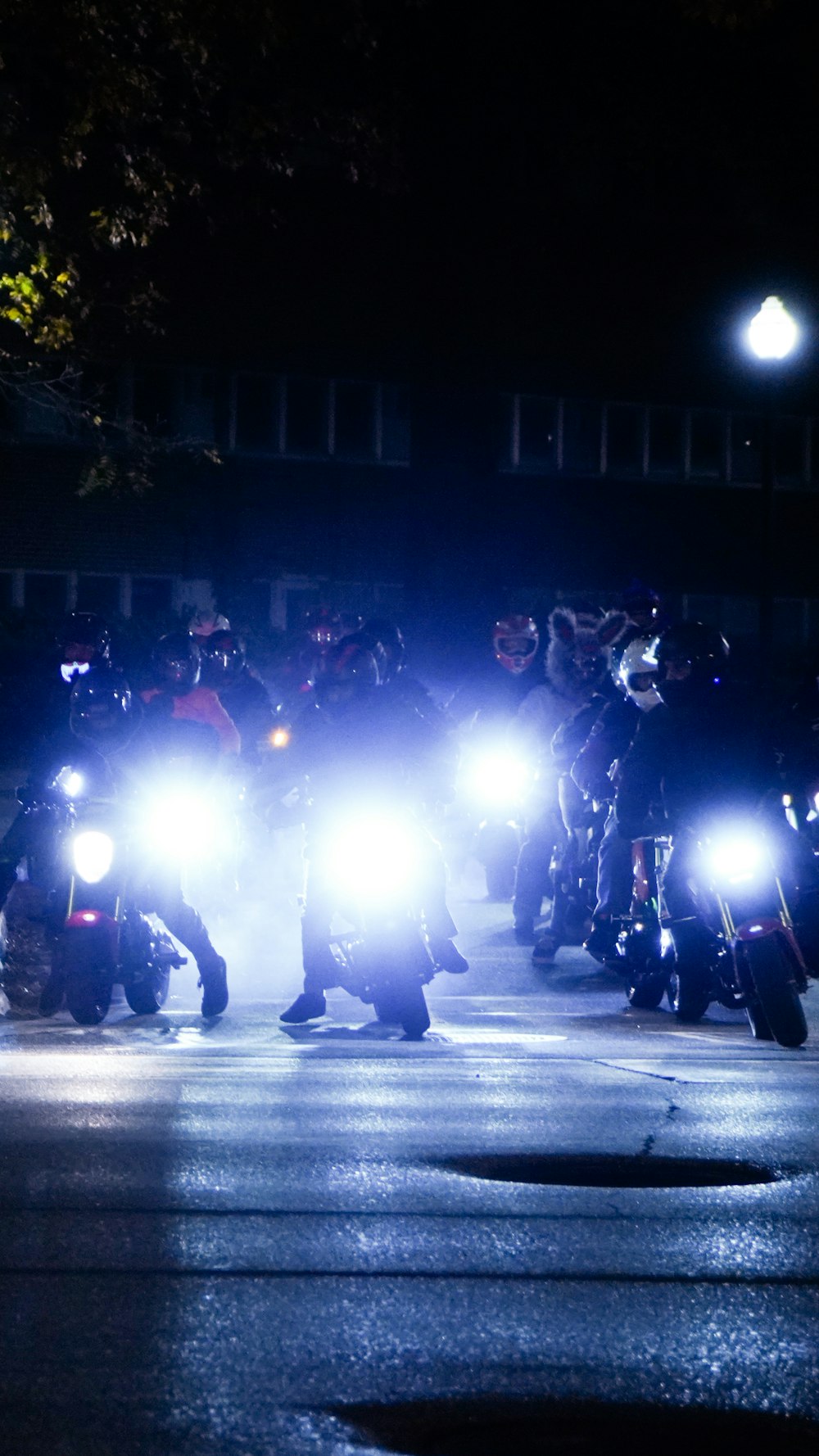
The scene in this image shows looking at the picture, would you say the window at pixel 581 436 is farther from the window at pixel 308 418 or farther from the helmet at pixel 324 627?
the helmet at pixel 324 627

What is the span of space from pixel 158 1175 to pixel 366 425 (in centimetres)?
2804

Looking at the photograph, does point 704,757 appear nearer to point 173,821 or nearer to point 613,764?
point 613,764

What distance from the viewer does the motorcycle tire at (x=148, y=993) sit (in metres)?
12.0

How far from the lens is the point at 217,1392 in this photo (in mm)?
4453

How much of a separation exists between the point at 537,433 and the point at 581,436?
762 mm

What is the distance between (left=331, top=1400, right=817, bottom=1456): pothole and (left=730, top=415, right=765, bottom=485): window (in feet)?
107

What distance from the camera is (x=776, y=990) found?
10.4 metres

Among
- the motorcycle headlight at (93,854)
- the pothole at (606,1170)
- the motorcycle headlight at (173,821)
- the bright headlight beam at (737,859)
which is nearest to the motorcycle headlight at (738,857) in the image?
the bright headlight beam at (737,859)

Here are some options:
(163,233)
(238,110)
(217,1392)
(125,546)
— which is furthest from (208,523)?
(217,1392)

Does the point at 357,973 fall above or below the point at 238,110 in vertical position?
below

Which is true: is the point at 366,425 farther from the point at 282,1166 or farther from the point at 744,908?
the point at 282,1166

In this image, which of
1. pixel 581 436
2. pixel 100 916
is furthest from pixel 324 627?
pixel 581 436

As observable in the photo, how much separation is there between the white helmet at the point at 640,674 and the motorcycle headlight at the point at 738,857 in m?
2.49

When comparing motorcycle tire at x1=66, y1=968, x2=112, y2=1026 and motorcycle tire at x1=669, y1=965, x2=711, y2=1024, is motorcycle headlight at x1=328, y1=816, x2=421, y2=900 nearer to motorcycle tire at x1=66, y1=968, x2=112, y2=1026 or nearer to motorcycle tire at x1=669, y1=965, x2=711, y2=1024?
motorcycle tire at x1=66, y1=968, x2=112, y2=1026
